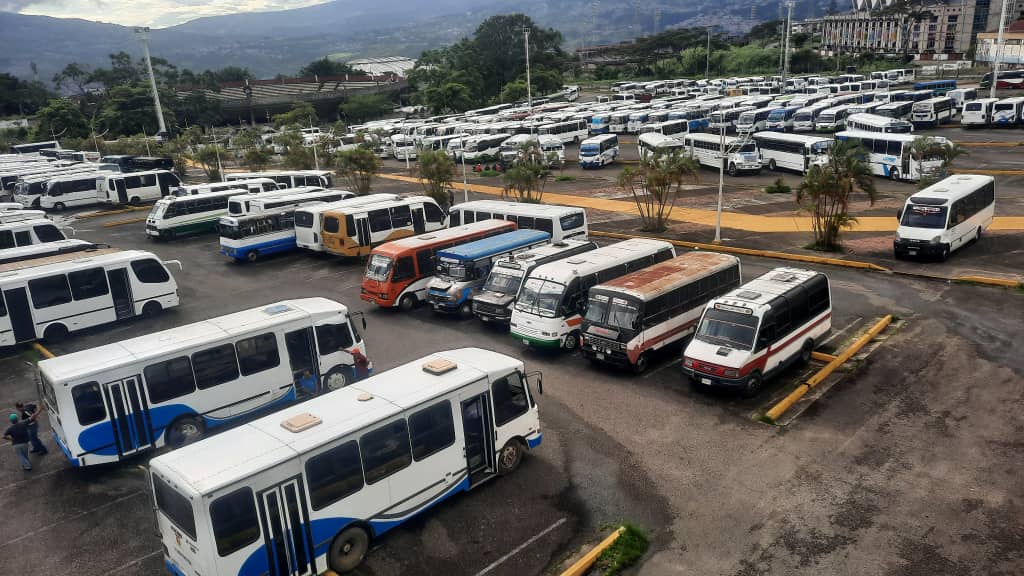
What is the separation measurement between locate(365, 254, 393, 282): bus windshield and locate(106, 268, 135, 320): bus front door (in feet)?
26.9

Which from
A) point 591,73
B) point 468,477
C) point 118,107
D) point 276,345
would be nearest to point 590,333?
point 468,477

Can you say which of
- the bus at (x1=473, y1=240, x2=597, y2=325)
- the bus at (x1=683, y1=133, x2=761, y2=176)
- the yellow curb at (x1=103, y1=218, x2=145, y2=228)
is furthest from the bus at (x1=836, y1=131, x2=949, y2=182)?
Result: the yellow curb at (x1=103, y1=218, x2=145, y2=228)

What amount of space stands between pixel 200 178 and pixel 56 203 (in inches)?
598

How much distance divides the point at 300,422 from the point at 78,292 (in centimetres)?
1576

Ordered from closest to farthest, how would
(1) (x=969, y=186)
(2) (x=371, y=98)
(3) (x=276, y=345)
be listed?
1. (3) (x=276, y=345)
2. (1) (x=969, y=186)
3. (2) (x=371, y=98)

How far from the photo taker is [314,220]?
31.0 metres

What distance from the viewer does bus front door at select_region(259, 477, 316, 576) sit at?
9.91 meters

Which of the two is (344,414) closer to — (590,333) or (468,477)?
(468,477)

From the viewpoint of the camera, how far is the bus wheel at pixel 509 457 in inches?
522

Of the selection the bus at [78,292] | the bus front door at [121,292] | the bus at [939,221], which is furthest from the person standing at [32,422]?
the bus at [939,221]

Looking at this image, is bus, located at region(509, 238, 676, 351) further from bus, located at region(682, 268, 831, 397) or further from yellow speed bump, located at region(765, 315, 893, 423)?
yellow speed bump, located at region(765, 315, 893, 423)

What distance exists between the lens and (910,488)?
12.5m

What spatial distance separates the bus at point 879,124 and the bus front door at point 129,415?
48.3m

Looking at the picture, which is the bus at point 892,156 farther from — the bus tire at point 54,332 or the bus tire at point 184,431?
the bus tire at point 54,332
